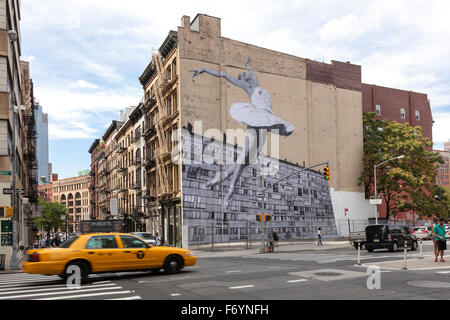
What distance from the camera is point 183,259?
16.5 m

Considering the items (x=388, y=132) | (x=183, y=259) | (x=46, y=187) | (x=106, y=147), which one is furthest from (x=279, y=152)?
(x=46, y=187)

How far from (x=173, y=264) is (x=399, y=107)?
5578 cm

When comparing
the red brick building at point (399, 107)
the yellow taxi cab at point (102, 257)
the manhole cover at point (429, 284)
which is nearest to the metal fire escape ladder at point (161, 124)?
the red brick building at point (399, 107)

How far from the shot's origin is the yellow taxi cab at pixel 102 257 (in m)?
14.0

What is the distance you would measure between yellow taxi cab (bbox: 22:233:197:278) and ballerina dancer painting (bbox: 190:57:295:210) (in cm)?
2710

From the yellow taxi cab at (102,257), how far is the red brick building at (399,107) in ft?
157

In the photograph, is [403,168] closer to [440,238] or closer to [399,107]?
[399,107]

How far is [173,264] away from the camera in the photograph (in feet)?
53.2

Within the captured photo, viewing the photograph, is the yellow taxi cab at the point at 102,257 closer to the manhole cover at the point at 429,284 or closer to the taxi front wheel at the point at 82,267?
the taxi front wheel at the point at 82,267

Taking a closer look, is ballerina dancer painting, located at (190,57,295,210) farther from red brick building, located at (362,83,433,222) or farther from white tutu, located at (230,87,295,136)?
red brick building, located at (362,83,433,222)

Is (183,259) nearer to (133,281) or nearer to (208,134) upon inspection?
(133,281)

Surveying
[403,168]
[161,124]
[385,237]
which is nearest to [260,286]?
[385,237]

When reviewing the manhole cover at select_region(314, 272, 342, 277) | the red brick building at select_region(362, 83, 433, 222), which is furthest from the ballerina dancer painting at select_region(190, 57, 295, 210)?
the manhole cover at select_region(314, 272, 342, 277)

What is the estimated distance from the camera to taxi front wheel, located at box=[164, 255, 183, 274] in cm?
1609
